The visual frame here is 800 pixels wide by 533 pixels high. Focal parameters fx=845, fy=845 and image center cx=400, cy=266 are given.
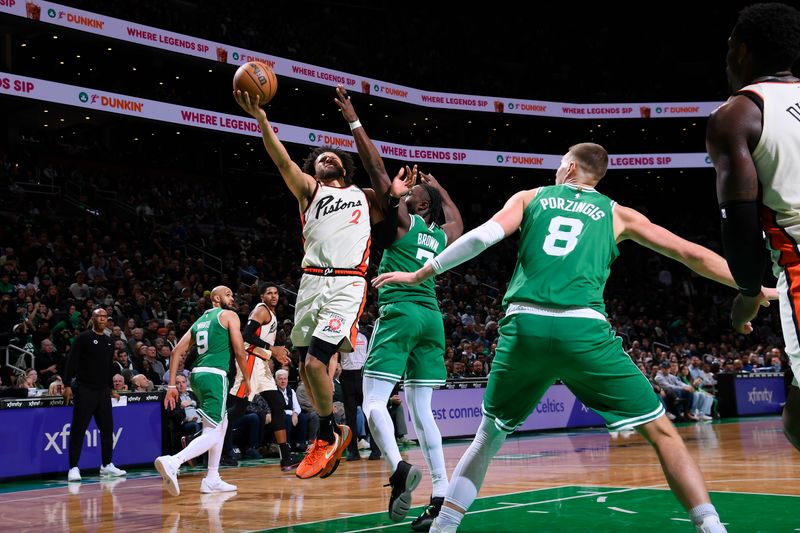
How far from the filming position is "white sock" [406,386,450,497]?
5.71 metres

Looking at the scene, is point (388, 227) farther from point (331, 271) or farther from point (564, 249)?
point (564, 249)

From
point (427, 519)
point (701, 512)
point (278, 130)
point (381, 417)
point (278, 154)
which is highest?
point (278, 130)

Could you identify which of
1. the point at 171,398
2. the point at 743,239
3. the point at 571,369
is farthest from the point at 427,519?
the point at 171,398

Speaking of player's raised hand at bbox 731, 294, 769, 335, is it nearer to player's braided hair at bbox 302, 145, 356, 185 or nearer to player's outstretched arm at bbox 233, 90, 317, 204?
player's outstretched arm at bbox 233, 90, 317, 204

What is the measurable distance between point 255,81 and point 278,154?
55cm

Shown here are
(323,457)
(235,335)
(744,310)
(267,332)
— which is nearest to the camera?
(744,310)

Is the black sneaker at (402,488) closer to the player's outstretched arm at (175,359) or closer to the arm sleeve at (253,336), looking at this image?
the player's outstretched arm at (175,359)

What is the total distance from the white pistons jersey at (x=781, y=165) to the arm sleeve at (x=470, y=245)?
49.9 inches

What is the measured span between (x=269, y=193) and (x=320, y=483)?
23.5 metres

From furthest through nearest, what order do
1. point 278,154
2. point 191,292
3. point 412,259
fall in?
point 191,292 < point 412,259 < point 278,154

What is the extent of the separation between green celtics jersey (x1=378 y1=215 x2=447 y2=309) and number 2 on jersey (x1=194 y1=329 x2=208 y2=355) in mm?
3393

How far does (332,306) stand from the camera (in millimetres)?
5824

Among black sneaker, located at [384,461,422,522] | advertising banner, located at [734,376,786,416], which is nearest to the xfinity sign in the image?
black sneaker, located at [384,461,422,522]

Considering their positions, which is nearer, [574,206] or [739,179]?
[739,179]
